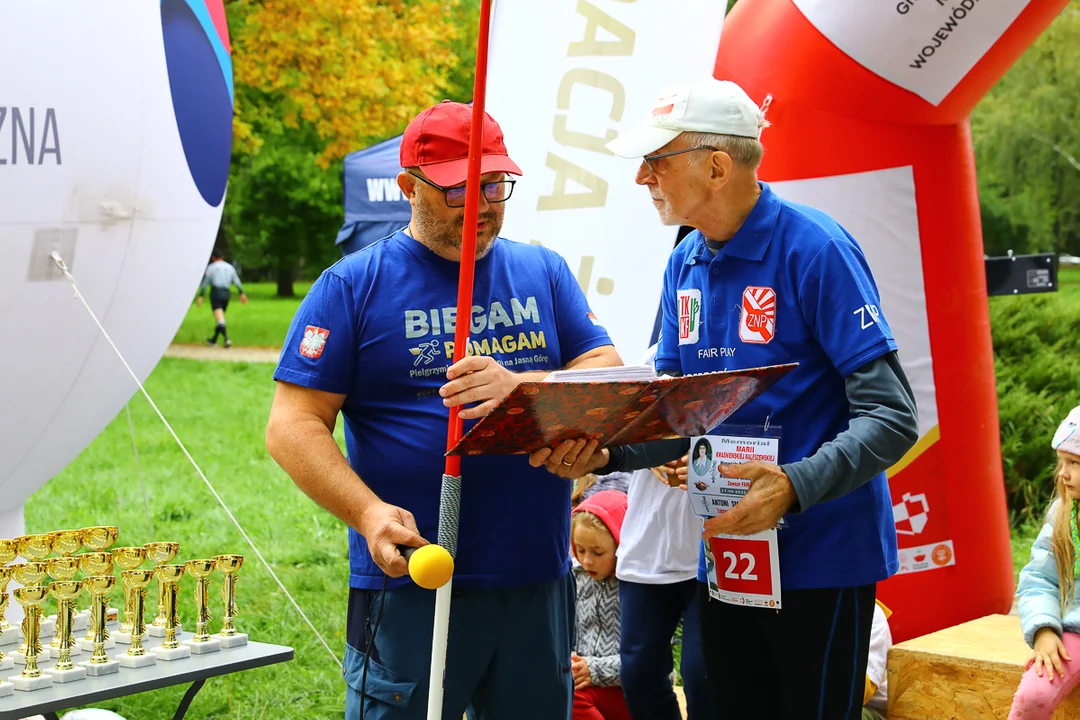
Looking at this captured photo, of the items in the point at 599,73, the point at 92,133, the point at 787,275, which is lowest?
the point at 787,275

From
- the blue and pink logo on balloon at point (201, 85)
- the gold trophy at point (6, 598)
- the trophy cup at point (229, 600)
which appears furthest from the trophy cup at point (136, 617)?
the blue and pink logo on balloon at point (201, 85)

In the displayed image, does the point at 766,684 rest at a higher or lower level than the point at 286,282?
lower

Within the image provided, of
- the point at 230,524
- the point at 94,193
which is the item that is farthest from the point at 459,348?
the point at 230,524

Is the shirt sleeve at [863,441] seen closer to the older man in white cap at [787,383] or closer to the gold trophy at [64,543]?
the older man in white cap at [787,383]

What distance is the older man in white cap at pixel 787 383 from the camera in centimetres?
243

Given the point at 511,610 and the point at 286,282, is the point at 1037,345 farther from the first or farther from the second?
the point at 286,282

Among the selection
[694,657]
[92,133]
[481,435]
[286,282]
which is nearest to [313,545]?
[92,133]

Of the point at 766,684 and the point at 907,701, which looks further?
the point at 907,701

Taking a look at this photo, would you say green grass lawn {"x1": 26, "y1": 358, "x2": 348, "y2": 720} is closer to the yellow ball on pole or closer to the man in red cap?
the man in red cap

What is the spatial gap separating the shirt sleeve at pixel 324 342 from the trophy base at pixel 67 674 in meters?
1.30

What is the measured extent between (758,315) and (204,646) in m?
2.01

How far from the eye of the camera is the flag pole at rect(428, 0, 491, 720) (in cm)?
228

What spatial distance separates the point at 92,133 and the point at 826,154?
2.59 meters

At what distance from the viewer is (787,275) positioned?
99.4 inches
